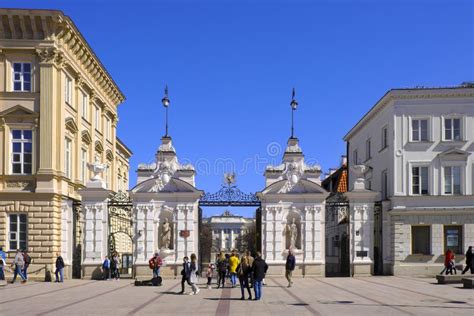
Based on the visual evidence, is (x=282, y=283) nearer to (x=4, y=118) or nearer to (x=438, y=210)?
(x=438, y=210)

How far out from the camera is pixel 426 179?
140ft

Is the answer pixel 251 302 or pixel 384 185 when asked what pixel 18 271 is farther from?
pixel 384 185

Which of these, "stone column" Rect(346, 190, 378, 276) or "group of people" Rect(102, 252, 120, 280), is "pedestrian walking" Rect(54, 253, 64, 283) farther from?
"stone column" Rect(346, 190, 378, 276)

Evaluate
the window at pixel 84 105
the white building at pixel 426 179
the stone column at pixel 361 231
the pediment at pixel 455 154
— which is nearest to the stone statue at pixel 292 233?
the stone column at pixel 361 231

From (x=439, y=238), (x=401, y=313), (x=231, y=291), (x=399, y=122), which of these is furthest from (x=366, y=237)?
(x=401, y=313)

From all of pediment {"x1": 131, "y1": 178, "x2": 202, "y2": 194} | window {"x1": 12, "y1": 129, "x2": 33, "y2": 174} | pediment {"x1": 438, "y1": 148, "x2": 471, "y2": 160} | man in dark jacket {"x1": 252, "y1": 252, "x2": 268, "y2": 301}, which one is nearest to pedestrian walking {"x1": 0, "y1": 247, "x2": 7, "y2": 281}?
window {"x1": 12, "y1": 129, "x2": 33, "y2": 174}

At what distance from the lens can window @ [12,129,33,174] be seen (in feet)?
131

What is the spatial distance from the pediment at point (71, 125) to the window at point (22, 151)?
124 inches

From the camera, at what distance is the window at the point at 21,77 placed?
40.2 m

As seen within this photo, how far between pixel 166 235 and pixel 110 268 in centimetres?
322

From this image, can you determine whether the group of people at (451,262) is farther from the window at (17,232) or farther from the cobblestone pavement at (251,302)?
the window at (17,232)

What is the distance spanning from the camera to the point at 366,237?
39.6 m

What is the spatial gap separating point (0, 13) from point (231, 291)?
19.2 m

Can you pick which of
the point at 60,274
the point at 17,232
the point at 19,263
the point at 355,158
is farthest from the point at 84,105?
the point at 355,158
